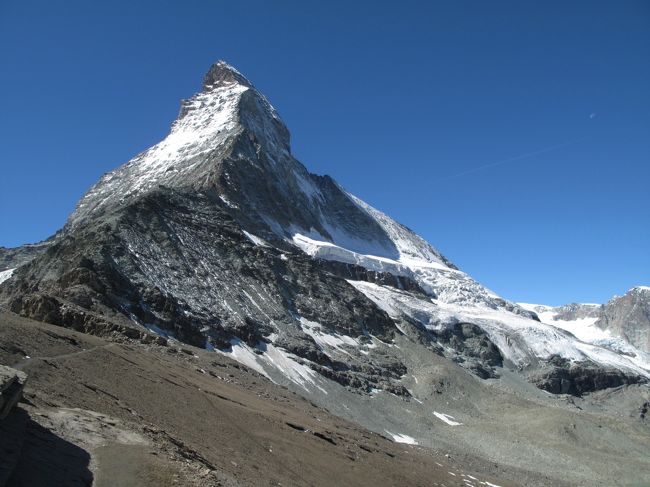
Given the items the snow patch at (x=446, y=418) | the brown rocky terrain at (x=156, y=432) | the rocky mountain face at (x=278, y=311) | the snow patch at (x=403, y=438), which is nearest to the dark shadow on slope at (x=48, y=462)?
the brown rocky terrain at (x=156, y=432)

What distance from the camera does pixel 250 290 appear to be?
102188mm

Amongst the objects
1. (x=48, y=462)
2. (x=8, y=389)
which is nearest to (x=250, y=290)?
(x=8, y=389)

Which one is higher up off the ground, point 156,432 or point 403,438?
point 403,438

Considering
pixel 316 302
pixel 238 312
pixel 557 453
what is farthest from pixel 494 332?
pixel 238 312

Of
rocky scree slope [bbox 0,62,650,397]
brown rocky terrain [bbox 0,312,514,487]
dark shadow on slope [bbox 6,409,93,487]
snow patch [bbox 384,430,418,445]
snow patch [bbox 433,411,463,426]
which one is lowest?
dark shadow on slope [bbox 6,409,93,487]

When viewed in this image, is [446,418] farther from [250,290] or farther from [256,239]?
[256,239]

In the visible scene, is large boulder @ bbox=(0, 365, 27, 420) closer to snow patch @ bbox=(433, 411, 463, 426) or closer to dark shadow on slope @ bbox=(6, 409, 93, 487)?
dark shadow on slope @ bbox=(6, 409, 93, 487)

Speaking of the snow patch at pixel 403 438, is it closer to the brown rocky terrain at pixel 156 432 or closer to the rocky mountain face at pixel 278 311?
the rocky mountain face at pixel 278 311

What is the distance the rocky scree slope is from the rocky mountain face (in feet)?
1.16

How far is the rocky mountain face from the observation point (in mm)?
75438

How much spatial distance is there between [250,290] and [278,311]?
638 cm

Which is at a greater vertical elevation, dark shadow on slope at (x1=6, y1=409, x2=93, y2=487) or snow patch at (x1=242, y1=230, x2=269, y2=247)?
snow patch at (x1=242, y1=230, x2=269, y2=247)

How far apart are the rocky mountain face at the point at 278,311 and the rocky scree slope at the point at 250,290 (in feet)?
1.16

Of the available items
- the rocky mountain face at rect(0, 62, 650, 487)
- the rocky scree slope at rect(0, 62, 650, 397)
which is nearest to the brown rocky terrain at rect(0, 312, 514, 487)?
the rocky mountain face at rect(0, 62, 650, 487)
